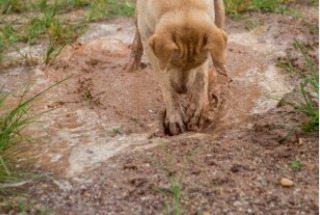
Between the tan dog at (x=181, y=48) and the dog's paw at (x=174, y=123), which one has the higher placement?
the tan dog at (x=181, y=48)

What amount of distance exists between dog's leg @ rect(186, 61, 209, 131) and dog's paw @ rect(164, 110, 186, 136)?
92mm

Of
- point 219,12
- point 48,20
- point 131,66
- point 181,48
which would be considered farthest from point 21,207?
point 48,20

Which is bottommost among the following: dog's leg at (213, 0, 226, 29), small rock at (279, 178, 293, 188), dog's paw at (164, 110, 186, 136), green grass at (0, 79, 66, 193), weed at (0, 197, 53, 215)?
dog's paw at (164, 110, 186, 136)

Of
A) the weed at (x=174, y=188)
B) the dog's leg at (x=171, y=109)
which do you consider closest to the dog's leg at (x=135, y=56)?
the dog's leg at (x=171, y=109)

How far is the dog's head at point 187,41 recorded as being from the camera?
4.29m

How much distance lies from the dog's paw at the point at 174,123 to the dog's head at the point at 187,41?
0.72 metres

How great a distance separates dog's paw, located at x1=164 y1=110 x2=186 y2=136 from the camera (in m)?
4.95

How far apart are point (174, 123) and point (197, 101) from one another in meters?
0.32

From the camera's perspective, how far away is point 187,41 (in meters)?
4.33

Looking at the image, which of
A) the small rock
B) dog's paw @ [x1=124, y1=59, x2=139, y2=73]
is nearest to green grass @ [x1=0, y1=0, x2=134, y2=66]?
dog's paw @ [x1=124, y1=59, x2=139, y2=73]

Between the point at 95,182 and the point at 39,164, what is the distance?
55 cm

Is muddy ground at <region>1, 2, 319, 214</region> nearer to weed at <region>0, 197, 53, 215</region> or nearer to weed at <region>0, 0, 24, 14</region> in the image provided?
weed at <region>0, 197, 53, 215</region>

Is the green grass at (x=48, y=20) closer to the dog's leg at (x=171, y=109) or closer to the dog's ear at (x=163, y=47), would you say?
the dog's leg at (x=171, y=109)

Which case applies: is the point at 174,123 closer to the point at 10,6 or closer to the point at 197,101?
the point at 197,101
